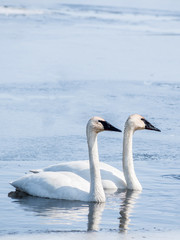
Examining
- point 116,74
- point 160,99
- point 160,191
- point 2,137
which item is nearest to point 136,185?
point 160,191

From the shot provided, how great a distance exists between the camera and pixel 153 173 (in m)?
9.14

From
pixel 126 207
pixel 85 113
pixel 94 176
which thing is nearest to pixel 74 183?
pixel 94 176

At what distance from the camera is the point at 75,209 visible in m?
7.40

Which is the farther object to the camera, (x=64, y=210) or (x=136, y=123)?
(x=136, y=123)

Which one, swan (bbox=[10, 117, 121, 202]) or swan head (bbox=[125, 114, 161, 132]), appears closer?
swan (bbox=[10, 117, 121, 202])

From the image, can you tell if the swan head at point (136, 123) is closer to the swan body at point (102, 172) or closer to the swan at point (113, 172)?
the swan at point (113, 172)

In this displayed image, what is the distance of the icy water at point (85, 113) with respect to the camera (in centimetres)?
698

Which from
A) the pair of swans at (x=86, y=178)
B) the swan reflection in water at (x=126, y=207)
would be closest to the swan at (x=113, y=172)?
the pair of swans at (x=86, y=178)

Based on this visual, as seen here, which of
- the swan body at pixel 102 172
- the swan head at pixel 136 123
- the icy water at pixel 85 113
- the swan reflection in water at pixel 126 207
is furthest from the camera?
the swan head at pixel 136 123

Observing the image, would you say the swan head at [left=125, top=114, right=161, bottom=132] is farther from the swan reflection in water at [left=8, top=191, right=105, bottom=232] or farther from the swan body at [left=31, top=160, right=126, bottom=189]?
the swan reflection in water at [left=8, top=191, right=105, bottom=232]

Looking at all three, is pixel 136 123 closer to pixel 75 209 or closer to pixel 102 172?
pixel 102 172

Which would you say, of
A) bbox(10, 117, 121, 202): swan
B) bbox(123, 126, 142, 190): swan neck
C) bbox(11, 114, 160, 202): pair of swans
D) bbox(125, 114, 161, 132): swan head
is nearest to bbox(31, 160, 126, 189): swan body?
bbox(11, 114, 160, 202): pair of swans

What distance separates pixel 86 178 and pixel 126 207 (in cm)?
117

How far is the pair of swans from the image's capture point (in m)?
7.77
